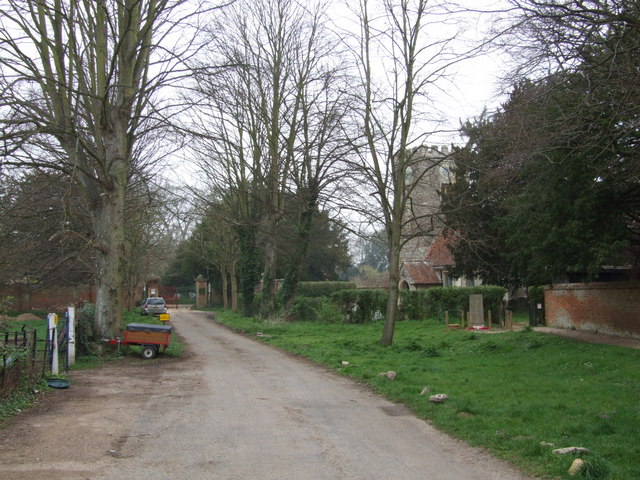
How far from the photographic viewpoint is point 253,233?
3800cm

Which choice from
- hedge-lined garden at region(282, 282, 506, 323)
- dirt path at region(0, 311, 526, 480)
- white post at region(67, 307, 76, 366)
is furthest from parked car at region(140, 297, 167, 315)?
dirt path at region(0, 311, 526, 480)

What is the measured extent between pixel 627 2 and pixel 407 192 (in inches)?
473

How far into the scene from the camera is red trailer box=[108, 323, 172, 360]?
17766 millimetres

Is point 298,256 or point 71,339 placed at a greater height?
point 298,256

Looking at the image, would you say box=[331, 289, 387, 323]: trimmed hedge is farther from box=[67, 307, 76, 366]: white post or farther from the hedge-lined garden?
box=[67, 307, 76, 366]: white post

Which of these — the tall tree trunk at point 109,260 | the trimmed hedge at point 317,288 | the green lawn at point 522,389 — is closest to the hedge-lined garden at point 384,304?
the green lawn at point 522,389

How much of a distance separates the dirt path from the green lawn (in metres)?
0.52

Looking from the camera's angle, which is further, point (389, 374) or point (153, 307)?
point (153, 307)

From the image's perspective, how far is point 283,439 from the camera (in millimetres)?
7906

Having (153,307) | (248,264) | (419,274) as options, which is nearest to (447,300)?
(248,264)

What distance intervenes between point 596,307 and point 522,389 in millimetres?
9788

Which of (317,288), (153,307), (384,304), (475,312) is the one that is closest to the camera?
(475,312)

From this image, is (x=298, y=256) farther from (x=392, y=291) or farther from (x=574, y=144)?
(x=574, y=144)

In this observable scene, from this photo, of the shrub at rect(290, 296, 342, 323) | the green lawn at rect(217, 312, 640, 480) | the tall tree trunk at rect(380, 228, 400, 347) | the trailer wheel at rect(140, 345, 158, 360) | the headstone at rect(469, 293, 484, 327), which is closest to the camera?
the green lawn at rect(217, 312, 640, 480)
